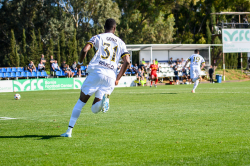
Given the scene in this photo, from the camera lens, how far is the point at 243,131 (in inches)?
240

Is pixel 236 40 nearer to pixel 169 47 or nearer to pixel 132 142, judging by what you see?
pixel 169 47

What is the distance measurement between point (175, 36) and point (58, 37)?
86.4 feet

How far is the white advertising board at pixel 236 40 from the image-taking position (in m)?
38.8

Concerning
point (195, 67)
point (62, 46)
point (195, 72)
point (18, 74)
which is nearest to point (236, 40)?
point (62, 46)

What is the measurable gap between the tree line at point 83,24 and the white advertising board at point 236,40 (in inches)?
122

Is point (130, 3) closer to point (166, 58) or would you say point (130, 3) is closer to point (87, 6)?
point (87, 6)

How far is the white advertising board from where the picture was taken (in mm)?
38750

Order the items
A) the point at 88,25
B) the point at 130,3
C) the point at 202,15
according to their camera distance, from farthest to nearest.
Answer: the point at 202,15 → the point at 130,3 → the point at 88,25

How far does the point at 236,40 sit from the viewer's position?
39062 mm

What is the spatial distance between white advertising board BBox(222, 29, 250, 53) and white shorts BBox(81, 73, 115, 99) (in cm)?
3501

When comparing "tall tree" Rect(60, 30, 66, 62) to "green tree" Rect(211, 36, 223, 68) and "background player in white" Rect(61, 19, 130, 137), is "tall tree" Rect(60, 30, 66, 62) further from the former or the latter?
"background player in white" Rect(61, 19, 130, 137)

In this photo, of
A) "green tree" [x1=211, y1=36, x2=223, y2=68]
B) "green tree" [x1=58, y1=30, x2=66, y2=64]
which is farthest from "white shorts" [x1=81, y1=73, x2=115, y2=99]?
"green tree" [x1=211, y1=36, x2=223, y2=68]

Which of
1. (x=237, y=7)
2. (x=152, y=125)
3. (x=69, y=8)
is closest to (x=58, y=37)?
(x=69, y=8)

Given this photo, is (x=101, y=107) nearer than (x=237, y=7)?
Yes
